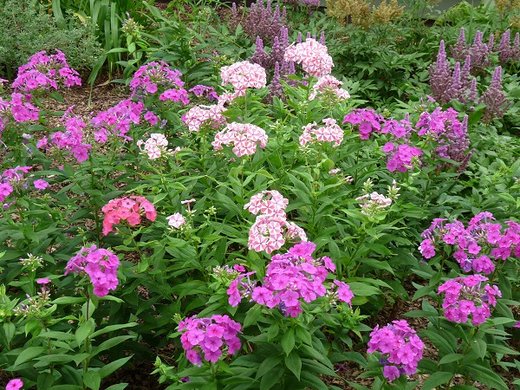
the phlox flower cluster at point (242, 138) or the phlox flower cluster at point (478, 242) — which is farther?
the phlox flower cluster at point (242, 138)

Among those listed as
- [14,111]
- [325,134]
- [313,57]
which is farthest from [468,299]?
[14,111]

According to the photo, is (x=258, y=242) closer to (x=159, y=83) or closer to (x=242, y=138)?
(x=242, y=138)

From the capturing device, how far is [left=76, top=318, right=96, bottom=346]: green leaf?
270cm

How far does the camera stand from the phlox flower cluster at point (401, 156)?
151 inches

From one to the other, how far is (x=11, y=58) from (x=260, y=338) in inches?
190

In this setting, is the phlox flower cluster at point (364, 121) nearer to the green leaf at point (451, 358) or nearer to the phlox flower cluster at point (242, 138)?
the phlox flower cluster at point (242, 138)

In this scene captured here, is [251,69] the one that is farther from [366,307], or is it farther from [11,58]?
[11,58]

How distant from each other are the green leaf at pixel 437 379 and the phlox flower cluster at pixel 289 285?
0.77 meters

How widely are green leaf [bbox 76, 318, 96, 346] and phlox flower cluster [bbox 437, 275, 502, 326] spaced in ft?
4.82

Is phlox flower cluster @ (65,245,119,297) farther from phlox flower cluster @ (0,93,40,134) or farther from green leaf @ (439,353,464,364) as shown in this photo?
phlox flower cluster @ (0,93,40,134)

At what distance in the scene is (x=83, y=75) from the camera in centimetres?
709

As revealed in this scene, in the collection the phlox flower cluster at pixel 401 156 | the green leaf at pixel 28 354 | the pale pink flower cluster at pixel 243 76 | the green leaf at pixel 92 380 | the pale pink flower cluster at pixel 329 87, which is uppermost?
the pale pink flower cluster at pixel 243 76

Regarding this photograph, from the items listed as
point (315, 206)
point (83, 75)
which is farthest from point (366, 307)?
point (83, 75)

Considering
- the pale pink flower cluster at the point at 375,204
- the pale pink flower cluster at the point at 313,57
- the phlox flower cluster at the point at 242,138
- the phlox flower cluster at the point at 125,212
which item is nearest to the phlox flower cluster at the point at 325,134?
the phlox flower cluster at the point at 242,138
